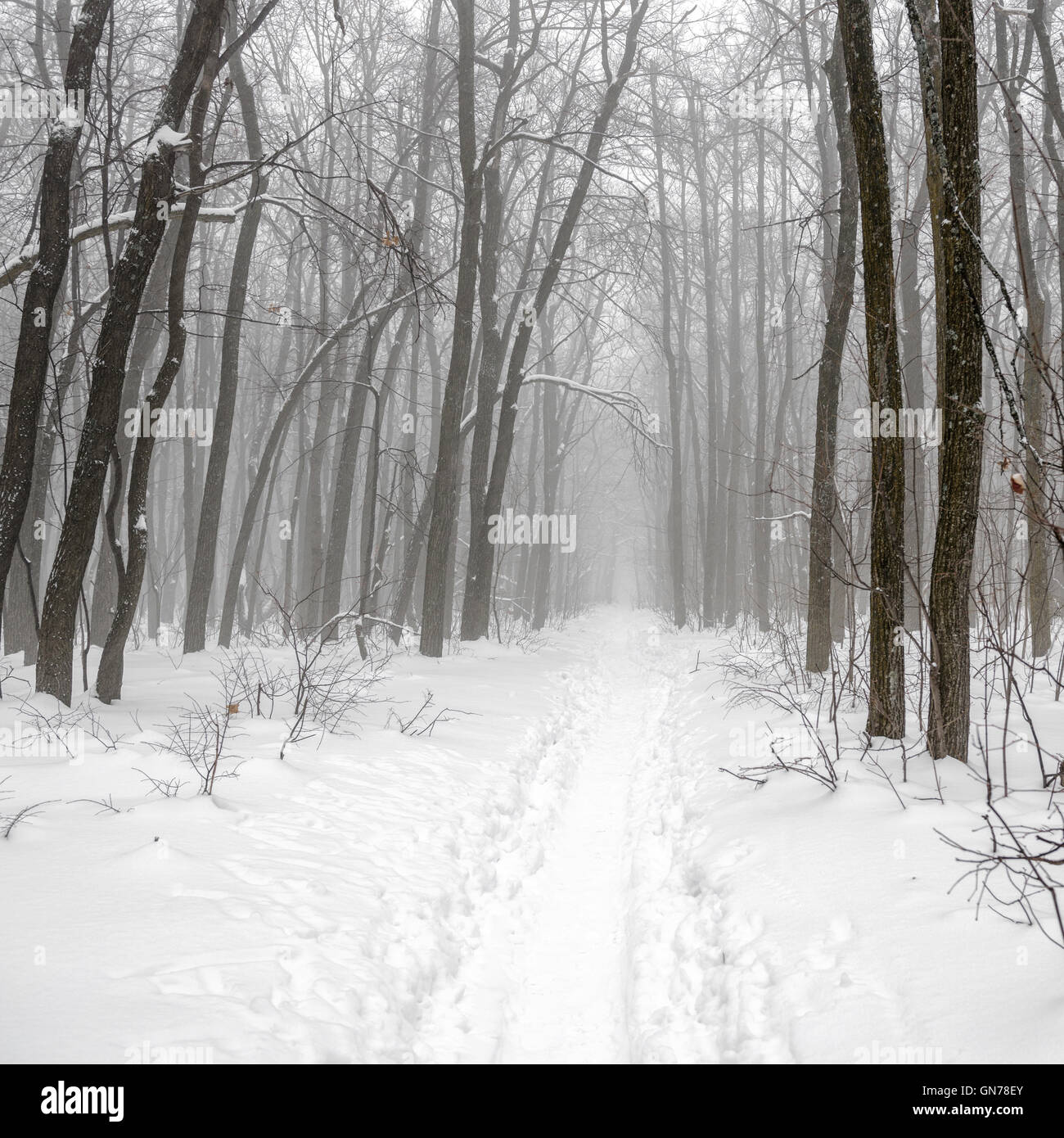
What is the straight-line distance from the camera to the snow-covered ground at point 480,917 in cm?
255

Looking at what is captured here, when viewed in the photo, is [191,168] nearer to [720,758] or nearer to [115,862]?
[115,862]

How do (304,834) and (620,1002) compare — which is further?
(304,834)

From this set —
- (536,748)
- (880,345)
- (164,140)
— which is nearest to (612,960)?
(536,748)

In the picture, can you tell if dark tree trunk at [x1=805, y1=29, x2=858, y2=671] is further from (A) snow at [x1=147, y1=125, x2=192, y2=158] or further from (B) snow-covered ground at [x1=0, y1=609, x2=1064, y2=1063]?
(A) snow at [x1=147, y1=125, x2=192, y2=158]

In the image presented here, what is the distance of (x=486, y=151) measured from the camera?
10.3 m

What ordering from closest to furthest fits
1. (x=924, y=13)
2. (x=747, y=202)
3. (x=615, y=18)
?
1. (x=924, y=13)
2. (x=615, y=18)
3. (x=747, y=202)

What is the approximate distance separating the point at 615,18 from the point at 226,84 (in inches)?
315

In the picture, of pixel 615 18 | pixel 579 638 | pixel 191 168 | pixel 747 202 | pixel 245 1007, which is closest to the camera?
pixel 245 1007

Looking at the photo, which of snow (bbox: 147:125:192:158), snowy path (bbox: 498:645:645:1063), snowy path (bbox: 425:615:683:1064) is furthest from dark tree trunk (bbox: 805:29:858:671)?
snow (bbox: 147:125:192:158)

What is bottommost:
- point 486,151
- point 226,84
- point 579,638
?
point 579,638

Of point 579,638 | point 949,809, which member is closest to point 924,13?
point 949,809

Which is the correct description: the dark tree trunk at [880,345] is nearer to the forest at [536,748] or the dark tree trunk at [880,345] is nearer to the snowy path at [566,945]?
the forest at [536,748]

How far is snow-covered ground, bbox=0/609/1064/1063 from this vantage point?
2.55 metres

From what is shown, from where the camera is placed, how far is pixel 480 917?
12.4 feet
